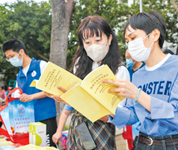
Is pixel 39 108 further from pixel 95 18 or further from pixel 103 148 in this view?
pixel 95 18

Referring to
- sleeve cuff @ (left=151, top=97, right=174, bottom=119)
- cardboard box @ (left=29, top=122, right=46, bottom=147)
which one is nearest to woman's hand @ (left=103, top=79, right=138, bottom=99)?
sleeve cuff @ (left=151, top=97, right=174, bottom=119)

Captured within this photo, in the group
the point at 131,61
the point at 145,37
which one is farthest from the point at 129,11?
the point at 145,37

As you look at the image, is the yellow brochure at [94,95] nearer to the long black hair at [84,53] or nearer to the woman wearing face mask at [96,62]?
the woman wearing face mask at [96,62]

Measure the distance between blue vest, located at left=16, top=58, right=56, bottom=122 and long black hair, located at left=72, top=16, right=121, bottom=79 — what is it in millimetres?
676

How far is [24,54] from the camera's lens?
7.64 feet

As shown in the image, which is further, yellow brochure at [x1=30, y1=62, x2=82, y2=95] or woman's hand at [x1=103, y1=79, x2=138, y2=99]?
yellow brochure at [x1=30, y1=62, x2=82, y2=95]

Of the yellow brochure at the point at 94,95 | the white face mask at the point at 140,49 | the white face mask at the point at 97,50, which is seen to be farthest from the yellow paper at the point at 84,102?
the white face mask at the point at 97,50

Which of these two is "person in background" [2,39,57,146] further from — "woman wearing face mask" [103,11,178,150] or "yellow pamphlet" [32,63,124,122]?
"woman wearing face mask" [103,11,178,150]

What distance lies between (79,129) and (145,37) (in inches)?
31.4

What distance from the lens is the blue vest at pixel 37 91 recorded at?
2.05 m

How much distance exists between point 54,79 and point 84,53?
588 mm

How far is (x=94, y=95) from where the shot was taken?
87 centimetres

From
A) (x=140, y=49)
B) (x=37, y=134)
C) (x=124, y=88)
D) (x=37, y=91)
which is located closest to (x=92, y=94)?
(x=124, y=88)

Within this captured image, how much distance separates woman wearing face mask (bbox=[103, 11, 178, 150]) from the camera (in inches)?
35.1
